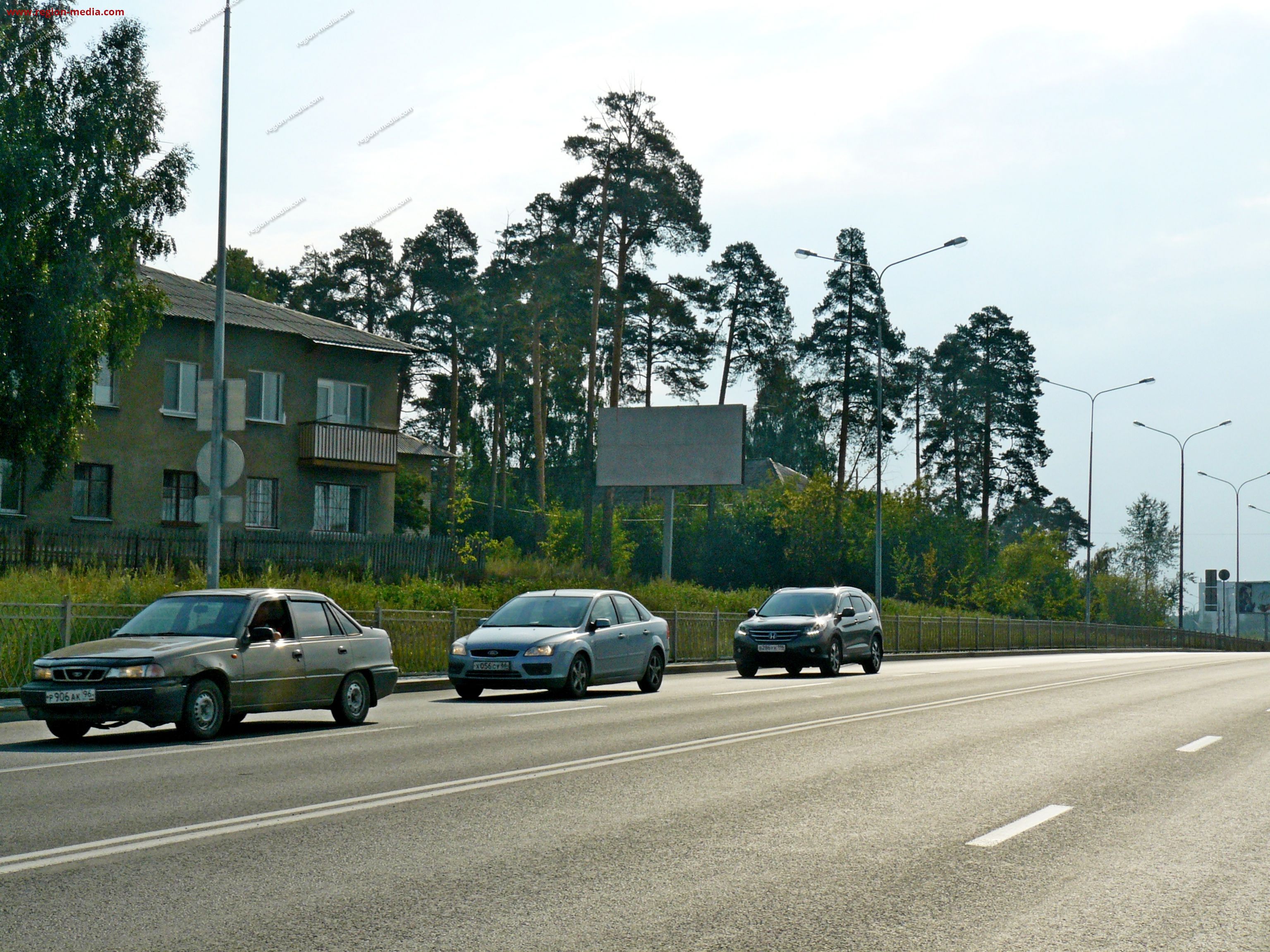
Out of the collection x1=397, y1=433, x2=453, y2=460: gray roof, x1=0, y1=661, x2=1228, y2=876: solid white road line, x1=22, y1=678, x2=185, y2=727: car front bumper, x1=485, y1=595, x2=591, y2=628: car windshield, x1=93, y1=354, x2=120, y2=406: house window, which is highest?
x1=397, y1=433, x2=453, y2=460: gray roof

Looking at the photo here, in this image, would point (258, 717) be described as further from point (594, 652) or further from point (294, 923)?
point (294, 923)

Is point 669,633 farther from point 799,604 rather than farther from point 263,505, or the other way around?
point 263,505

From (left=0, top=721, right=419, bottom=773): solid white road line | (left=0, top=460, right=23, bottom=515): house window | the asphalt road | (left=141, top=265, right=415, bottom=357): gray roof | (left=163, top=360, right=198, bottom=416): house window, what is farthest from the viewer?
(left=141, top=265, right=415, bottom=357): gray roof

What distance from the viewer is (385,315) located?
7131 cm

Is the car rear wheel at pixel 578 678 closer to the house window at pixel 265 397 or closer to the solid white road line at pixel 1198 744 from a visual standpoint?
the solid white road line at pixel 1198 744

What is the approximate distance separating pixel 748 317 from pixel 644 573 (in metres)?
14.2

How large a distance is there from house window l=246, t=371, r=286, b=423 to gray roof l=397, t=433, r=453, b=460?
19.5 metres

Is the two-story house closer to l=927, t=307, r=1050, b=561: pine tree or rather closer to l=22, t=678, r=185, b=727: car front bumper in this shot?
l=22, t=678, r=185, b=727: car front bumper

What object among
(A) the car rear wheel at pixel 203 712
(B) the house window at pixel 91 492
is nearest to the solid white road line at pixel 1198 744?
(A) the car rear wheel at pixel 203 712

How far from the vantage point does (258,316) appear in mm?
42188

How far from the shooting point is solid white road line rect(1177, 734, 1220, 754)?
1319cm

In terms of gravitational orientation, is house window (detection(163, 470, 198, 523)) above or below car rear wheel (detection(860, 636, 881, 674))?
above

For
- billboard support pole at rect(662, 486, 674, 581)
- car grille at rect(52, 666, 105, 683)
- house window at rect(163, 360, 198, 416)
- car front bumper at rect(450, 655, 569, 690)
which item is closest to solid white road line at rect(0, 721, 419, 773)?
car grille at rect(52, 666, 105, 683)

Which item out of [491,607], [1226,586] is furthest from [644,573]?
[1226,586]
